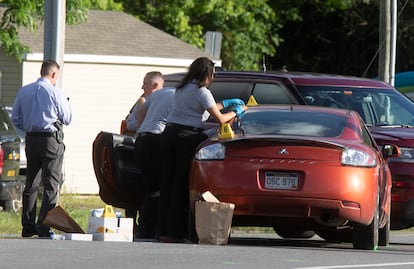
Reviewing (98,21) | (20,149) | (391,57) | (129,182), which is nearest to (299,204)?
(129,182)

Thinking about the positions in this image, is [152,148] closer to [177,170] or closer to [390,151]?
[177,170]

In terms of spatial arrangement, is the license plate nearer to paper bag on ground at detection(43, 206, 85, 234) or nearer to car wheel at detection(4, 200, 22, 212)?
paper bag on ground at detection(43, 206, 85, 234)

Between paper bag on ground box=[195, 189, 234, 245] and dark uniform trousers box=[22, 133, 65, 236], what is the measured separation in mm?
1972

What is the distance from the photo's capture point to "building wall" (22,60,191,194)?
98.5 feet

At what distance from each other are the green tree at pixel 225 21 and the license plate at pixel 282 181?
2801cm

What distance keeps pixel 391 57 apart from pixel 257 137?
1758 centimetres

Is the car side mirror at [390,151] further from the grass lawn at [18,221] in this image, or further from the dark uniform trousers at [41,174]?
the grass lawn at [18,221]

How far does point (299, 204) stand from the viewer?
506 inches

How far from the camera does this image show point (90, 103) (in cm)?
3059

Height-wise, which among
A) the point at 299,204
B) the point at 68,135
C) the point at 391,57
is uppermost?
the point at 299,204

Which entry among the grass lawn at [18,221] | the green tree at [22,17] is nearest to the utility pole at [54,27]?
the grass lawn at [18,221]

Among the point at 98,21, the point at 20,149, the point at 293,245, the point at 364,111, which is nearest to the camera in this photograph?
the point at 293,245

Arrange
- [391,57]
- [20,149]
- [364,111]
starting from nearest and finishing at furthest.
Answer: [364,111]
[20,149]
[391,57]

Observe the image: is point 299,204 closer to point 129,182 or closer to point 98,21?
point 129,182
